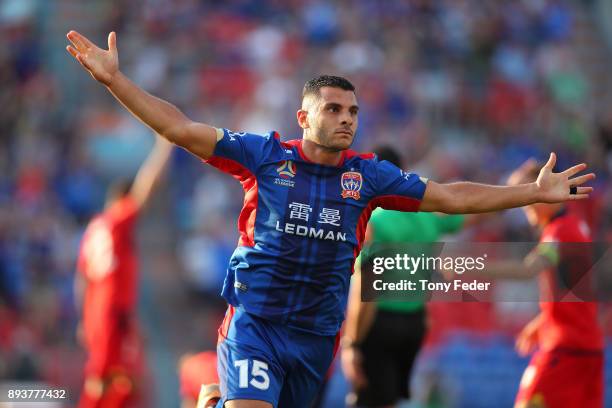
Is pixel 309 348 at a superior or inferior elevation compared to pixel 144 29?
inferior

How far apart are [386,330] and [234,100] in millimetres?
8991

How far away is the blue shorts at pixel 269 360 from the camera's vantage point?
6535mm

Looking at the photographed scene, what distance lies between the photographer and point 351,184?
21.8 feet

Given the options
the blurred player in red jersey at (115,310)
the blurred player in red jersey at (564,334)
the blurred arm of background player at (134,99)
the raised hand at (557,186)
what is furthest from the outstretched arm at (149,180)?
the raised hand at (557,186)

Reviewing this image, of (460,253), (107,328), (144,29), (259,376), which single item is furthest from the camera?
(144,29)

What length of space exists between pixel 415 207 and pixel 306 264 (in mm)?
756

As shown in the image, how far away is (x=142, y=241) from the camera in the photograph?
16703mm

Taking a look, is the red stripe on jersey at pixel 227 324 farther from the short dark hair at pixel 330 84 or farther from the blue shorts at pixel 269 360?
the short dark hair at pixel 330 84

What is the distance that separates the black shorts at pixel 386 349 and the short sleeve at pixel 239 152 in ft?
10.8

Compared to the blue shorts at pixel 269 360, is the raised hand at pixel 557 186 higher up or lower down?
higher up

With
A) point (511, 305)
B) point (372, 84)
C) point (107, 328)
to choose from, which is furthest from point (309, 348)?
point (372, 84)

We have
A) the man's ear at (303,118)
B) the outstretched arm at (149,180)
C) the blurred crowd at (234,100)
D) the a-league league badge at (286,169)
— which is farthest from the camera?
the blurred crowd at (234,100)

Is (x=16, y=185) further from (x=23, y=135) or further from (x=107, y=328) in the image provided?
(x=107, y=328)

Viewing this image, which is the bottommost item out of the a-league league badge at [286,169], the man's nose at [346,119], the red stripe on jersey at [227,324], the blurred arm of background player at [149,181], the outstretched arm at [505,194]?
the red stripe on jersey at [227,324]
